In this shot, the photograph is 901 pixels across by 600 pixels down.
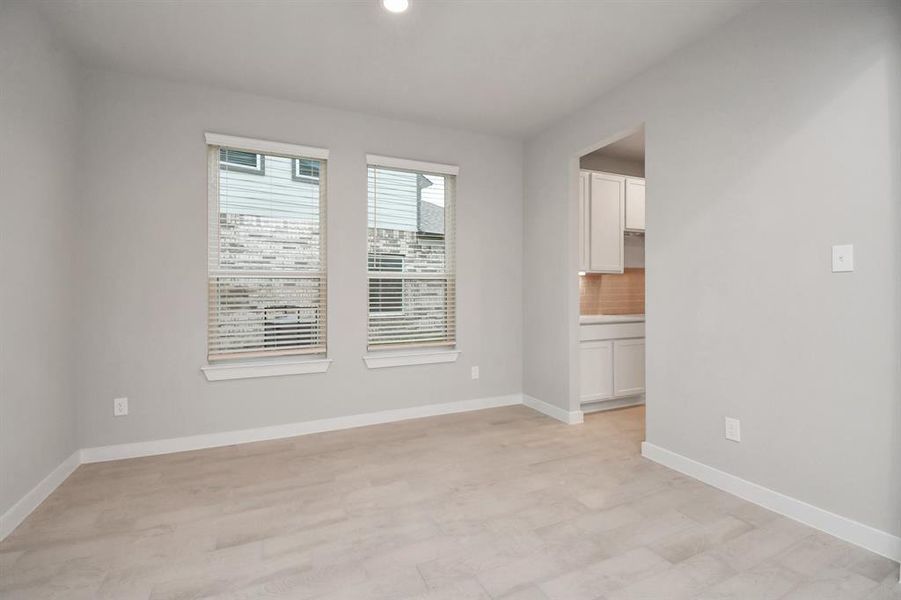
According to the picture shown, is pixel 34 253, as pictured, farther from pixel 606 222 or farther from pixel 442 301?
pixel 606 222

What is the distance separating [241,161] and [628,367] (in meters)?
3.91

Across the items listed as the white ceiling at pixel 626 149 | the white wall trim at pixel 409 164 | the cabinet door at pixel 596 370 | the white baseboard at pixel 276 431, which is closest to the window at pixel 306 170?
Result: the white wall trim at pixel 409 164

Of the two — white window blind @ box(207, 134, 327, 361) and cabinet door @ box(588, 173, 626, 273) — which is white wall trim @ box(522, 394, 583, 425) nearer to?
cabinet door @ box(588, 173, 626, 273)

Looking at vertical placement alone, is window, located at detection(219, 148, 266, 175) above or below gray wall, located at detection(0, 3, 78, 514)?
above

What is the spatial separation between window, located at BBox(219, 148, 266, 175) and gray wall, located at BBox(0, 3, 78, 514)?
882 millimetres

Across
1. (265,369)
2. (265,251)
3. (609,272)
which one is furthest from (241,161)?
(609,272)

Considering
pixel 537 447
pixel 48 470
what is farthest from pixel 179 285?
pixel 537 447

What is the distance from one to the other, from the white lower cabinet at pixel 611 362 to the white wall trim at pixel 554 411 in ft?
0.74

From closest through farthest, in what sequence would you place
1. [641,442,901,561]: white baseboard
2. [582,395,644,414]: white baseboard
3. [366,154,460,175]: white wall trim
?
1. [641,442,901,561]: white baseboard
2. [366,154,460,175]: white wall trim
3. [582,395,644,414]: white baseboard

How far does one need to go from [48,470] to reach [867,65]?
469 cm

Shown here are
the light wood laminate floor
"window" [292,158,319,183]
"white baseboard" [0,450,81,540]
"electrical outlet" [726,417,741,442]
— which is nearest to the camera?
the light wood laminate floor

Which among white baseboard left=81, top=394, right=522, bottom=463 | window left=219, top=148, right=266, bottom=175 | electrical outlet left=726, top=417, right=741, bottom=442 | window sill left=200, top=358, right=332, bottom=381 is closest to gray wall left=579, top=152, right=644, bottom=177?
white baseboard left=81, top=394, right=522, bottom=463

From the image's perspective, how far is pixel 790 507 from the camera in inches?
87.3

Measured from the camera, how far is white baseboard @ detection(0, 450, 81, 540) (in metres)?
2.07
